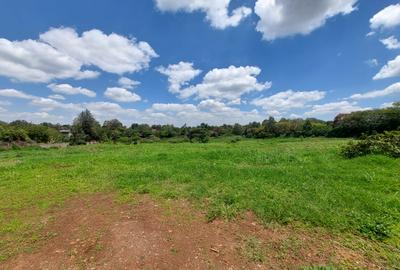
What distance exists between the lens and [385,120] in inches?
1708

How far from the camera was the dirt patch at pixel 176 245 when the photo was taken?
3.27 m

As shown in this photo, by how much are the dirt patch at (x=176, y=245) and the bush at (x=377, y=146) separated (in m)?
7.48

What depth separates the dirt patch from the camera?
3.27m

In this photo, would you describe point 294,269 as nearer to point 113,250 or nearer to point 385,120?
point 113,250

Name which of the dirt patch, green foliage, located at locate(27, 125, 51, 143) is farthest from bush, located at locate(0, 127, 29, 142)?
the dirt patch

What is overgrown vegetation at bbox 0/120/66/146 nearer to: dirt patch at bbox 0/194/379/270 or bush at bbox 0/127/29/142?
bush at bbox 0/127/29/142

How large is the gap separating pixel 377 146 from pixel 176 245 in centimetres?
963

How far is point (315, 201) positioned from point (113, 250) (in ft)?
13.7

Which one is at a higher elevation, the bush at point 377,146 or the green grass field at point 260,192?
the bush at point 377,146

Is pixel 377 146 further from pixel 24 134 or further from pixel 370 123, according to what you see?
pixel 24 134

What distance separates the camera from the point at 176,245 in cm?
371

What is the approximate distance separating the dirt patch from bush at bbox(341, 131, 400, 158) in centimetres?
748

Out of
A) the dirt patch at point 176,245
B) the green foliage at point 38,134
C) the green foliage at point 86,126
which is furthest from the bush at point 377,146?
the green foliage at point 38,134

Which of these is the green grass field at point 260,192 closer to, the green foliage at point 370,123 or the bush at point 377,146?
the bush at point 377,146
